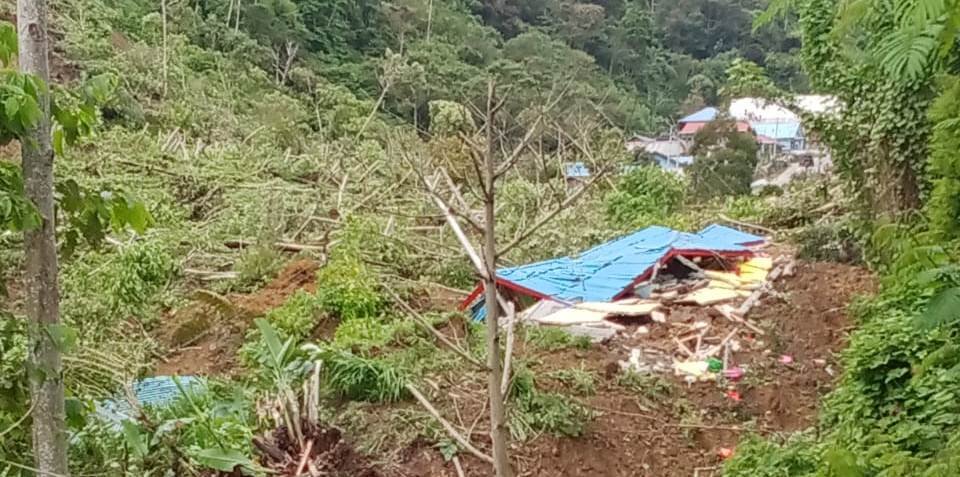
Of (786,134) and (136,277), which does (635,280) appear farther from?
(786,134)

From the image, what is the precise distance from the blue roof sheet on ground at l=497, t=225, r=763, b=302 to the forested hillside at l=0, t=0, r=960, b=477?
11cm

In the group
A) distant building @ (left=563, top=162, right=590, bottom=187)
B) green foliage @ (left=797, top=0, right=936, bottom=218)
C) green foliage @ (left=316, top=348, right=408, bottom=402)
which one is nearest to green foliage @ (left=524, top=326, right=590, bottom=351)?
distant building @ (left=563, top=162, right=590, bottom=187)

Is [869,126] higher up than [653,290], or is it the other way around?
[869,126]

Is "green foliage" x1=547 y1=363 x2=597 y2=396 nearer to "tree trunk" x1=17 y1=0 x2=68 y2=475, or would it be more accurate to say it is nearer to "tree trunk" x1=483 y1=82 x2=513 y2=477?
"tree trunk" x1=483 y1=82 x2=513 y2=477

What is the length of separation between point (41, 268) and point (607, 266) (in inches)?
300

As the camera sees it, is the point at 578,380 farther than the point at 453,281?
No

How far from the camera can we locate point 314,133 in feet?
56.3

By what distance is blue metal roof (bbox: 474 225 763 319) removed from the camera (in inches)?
336

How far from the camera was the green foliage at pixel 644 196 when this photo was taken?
14242 millimetres

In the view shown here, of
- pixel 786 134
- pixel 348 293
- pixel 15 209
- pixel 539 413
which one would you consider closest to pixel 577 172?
pixel 539 413

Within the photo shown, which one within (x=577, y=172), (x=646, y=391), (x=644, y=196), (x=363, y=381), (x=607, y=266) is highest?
(x=577, y=172)

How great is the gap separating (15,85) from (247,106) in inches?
656

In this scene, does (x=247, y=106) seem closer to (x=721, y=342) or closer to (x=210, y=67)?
(x=210, y=67)

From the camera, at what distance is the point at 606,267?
365 inches
